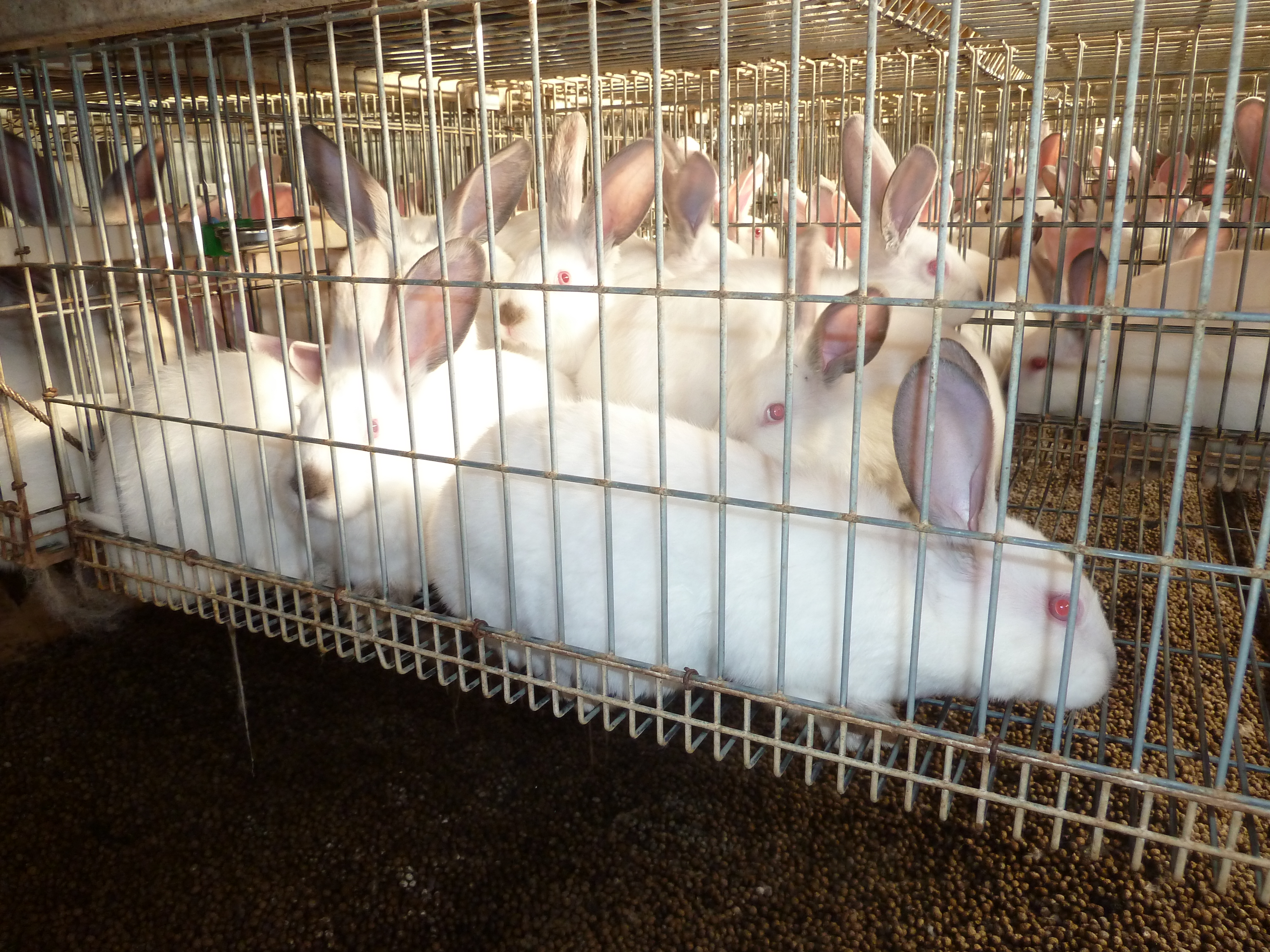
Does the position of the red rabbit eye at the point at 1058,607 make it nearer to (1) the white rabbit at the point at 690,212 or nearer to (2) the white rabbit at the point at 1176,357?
(2) the white rabbit at the point at 1176,357

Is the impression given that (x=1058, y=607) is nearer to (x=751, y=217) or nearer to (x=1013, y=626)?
(x=1013, y=626)

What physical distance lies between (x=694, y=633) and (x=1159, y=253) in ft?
10.4

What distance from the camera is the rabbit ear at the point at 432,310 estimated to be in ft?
5.32

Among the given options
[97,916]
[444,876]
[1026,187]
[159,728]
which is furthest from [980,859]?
[159,728]

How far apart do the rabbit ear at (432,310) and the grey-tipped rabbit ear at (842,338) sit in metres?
0.64

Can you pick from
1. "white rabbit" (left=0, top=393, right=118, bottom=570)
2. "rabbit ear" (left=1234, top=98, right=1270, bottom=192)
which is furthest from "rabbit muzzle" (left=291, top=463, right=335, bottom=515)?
"rabbit ear" (left=1234, top=98, right=1270, bottom=192)

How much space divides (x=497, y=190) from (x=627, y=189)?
415mm

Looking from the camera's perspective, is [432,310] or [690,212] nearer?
[432,310]

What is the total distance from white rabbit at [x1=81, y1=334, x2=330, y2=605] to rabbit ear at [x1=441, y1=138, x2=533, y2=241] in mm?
502

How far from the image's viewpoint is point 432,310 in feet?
6.00

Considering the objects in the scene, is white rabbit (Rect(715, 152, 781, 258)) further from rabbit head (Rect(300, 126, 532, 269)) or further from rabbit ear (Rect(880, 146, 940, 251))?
rabbit head (Rect(300, 126, 532, 269))

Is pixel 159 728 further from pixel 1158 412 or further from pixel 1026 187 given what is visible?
pixel 1158 412

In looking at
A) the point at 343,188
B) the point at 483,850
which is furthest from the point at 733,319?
the point at 483,850

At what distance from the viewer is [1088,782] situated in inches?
69.0
